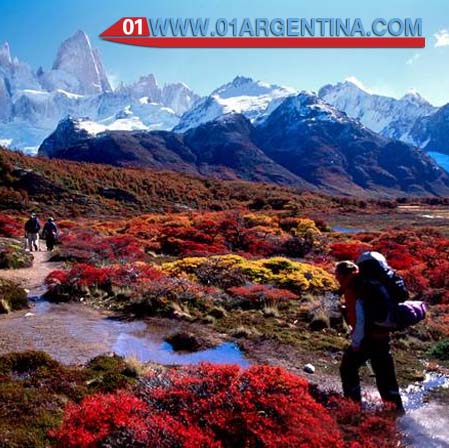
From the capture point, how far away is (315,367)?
1080cm

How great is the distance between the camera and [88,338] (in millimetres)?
12359

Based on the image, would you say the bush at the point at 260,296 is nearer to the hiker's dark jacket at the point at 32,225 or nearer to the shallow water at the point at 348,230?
the hiker's dark jacket at the point at 32,225

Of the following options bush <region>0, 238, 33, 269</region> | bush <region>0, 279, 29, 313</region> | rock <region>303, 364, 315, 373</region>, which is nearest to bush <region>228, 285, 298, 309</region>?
rock <region>303, 364, 315, 373</region>

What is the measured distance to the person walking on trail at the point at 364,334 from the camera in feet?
22.9

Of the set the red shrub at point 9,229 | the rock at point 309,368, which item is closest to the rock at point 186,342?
the rock at point 309,368

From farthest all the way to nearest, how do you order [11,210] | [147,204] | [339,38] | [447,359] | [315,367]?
[147,204] → [11,210] → [339,38] → [447,359] → [315,367]

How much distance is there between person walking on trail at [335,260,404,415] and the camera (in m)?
6.98

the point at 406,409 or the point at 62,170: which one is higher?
the point at 62,170

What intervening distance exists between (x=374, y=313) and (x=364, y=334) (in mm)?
434

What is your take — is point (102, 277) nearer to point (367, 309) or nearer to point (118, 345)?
point (118, 345)

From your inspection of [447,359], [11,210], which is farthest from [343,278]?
[11,210]

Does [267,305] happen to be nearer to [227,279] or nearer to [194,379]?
[227,279]

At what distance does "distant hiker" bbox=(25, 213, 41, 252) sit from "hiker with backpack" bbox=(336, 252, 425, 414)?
2290 centimetres

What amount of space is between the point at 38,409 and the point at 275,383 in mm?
3265
